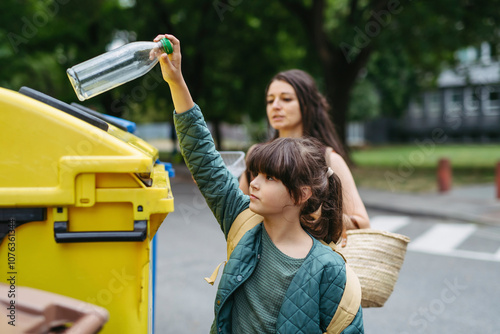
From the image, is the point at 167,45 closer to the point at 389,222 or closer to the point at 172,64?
the point at 172,64

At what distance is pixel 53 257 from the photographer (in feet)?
5.84

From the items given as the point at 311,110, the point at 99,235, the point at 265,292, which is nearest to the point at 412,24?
the point at 311,110

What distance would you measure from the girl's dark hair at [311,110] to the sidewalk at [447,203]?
6.81 meters

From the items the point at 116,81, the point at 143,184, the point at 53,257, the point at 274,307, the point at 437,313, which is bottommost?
the point at 437,313

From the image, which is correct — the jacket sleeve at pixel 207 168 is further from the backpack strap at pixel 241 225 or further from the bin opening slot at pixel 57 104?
the bin opening slot at pixel 57 104

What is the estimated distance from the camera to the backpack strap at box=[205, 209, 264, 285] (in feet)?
6.86

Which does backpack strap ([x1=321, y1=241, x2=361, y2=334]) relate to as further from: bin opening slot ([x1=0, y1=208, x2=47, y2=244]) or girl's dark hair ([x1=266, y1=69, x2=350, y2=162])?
girl's dark hair ([x1=266, y1=69, x2=350, y2=162])

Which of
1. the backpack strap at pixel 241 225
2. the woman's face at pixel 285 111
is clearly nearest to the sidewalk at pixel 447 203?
the woman's face at pixel 285 111

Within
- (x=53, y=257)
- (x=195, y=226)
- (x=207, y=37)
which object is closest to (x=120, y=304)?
(x=53, y=257)

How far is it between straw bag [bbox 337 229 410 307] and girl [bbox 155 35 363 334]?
505 millimetres

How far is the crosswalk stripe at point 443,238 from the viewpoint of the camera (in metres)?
7.04

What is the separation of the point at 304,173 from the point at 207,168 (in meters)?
0.43

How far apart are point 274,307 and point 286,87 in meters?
1.52

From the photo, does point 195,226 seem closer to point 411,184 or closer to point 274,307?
point 274,307
